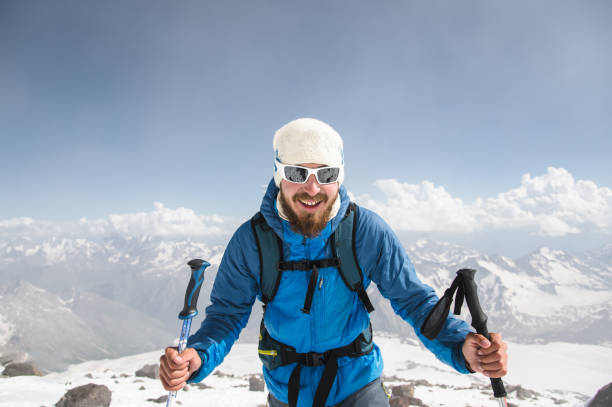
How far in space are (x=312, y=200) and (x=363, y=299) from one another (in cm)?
153

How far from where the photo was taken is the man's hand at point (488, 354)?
9.95 feet

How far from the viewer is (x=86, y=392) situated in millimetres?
11922

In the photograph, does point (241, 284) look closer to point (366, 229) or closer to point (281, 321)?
point (281, 321)

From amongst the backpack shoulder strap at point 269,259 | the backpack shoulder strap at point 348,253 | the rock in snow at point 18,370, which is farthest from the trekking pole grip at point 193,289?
Result: the rock in snow at point 18,370

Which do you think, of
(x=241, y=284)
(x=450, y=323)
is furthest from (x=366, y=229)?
(x=241, y=284)

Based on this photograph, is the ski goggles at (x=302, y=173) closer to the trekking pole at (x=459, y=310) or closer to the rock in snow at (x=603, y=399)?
the trekking pole at (x=459, y=310)

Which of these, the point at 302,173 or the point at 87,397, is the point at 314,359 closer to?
the point at 302,173

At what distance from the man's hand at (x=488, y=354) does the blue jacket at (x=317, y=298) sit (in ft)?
2.12

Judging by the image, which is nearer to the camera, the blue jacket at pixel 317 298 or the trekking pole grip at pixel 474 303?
the trekking pole grip at pixel 474 303

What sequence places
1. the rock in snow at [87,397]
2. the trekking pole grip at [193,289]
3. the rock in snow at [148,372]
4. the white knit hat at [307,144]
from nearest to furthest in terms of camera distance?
the trekking pole grip at [193,289] → the white knit hat at [307,144] → the rock in snow at [87,397] → the rock in snow at [148,372]

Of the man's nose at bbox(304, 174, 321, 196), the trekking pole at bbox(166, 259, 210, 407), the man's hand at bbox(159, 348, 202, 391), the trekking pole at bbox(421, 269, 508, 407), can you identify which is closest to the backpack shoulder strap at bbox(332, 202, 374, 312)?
the man's nose at bbox(304, 174, 321, 196)

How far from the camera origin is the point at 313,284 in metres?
3.81

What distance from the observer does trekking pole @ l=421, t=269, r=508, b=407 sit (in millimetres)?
3148

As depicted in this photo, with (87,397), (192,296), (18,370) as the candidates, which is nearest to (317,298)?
(192,296)
